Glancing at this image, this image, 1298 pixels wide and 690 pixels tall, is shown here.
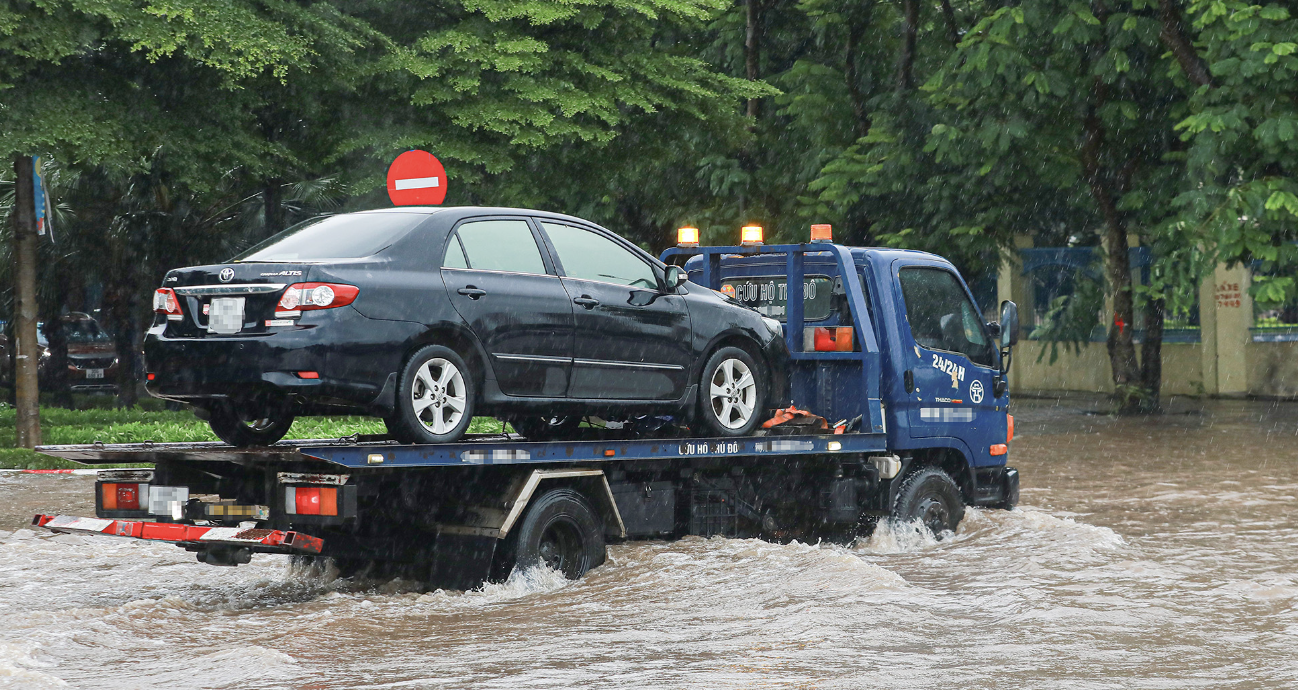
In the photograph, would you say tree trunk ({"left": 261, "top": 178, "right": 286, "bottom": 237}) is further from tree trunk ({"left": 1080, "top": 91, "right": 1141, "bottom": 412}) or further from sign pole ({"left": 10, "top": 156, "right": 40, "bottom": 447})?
tree trunk ({"left": 1080, "top": 91, "right": 1141, "bottom": 412})

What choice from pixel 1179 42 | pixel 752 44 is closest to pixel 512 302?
pixel 1179 42

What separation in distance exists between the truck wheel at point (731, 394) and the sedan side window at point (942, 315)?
1432 millimetres

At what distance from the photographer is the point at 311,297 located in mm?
7074

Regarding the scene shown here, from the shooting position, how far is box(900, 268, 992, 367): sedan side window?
34.2ft

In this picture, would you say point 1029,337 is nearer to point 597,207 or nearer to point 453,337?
point 597,207

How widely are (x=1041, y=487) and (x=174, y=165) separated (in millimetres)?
9192

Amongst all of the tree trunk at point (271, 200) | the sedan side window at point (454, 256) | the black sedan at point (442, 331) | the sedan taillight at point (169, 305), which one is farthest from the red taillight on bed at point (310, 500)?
the tree trunk at point (271, 200)

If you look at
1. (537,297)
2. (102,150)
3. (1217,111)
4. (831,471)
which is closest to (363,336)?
(537,297)

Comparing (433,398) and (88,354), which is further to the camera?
(88,354)

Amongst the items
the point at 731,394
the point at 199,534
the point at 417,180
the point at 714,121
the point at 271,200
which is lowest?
the point at 199,534

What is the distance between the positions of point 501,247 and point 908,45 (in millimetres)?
16577

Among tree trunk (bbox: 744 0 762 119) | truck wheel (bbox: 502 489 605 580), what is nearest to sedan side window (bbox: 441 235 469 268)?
truck wheel (bbox: 502 489 605 580)

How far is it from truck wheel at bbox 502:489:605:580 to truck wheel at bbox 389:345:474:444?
631 mm

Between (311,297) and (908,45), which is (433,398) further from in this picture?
(908,45)
